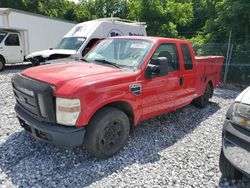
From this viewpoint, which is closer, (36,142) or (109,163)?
(109,163)

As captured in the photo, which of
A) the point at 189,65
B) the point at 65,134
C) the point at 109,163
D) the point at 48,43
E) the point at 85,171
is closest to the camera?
the point at 65,134

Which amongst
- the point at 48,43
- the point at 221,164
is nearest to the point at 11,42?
the point at 48,43

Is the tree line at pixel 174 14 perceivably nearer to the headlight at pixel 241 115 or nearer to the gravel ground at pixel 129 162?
the gravel ground at pixel 129 162

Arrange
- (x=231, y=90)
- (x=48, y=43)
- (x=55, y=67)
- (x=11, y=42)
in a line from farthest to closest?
(x=48, y=43)
(x=11, y=42)
(x=231, y=90)
(x=55, y=67)

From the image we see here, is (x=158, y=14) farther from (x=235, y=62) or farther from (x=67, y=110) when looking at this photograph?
(x=67, y=110)

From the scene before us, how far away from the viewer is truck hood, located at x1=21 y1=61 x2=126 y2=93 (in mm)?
3537

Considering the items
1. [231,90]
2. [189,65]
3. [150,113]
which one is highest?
[189,65]

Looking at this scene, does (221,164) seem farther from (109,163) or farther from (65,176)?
(65,176)

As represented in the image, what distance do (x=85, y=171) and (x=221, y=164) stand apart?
6.11 feet

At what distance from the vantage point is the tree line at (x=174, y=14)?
11.4m

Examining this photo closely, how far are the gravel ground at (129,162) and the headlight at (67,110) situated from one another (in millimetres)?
753

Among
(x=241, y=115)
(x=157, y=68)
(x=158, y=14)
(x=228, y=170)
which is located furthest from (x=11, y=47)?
(x=241, y=115)

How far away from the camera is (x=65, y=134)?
342 centimetres

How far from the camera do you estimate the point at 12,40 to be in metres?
13.7
